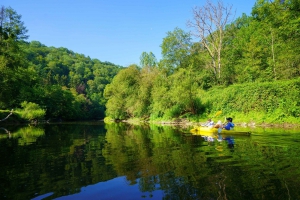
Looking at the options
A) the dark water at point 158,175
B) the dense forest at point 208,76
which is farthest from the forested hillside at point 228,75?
the dark water at point 158,175

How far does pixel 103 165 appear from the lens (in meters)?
8.95

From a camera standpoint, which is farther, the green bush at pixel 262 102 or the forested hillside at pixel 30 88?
the forested hillside at pixel 30 88

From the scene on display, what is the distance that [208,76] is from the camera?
122 ft

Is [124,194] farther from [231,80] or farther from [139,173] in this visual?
[231,80]

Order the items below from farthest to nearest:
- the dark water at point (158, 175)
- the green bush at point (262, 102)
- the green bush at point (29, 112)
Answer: the green bush at point (29, 112) < the green bush at point (262, 102) < the dark water at point (158, 175)

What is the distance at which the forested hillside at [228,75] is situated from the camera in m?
23.0

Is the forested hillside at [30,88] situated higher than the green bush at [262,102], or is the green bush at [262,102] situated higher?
the forested hillside at [30,88]

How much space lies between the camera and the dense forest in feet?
77.3

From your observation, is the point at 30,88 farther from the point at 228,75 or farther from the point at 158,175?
the point at 158,175

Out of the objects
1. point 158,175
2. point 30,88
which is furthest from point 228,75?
point 30,88

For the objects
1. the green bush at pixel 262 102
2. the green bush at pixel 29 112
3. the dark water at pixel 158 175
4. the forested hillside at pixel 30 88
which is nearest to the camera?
the dark water at pixel 158 175

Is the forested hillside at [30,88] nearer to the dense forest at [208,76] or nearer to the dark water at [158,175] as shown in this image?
the dense forest at [208,76]

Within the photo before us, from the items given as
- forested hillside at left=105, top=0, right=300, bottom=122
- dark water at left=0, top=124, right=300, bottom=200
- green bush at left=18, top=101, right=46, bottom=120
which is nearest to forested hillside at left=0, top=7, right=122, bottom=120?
green bush at left=18, top=101, right=46, bottom=120

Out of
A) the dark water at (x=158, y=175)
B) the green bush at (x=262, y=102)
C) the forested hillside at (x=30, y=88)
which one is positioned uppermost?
the forested hillside at (x=30, y=88)
